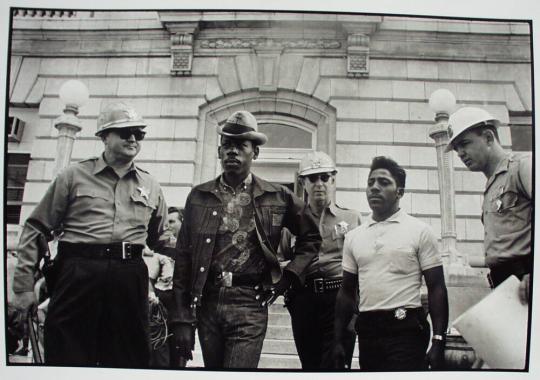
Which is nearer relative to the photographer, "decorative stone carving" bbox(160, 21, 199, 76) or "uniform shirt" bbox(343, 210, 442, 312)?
"uniform shirt" bbox(343, 210, 442, 312)

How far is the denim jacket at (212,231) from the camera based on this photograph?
2.54m

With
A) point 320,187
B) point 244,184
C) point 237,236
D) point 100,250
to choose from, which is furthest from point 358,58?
point 100,250

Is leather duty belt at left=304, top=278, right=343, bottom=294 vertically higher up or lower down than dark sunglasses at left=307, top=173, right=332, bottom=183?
lower down

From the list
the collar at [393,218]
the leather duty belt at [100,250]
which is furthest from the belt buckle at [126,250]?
the collar at [393,218]

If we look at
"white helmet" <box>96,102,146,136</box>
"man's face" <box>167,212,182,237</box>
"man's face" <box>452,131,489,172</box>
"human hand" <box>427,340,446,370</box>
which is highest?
"white helmet" <box>96,102,146,136</box>

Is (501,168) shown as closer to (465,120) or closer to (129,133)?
(465,120)

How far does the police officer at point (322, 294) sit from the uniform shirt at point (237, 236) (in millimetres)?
298

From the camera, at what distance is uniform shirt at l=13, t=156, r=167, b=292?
8.66ft

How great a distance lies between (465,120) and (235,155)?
1453mm

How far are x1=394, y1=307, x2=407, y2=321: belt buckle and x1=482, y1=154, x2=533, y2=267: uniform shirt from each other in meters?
0.64

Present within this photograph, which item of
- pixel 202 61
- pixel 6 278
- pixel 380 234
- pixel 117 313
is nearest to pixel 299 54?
pixel 202 61

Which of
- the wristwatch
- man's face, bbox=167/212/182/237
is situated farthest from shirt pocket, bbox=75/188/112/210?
the wristwatch

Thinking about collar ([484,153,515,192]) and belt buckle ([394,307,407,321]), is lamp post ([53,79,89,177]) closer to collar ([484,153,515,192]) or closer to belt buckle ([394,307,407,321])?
belt buckle ([394,307,407,321])

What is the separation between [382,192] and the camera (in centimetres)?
280
